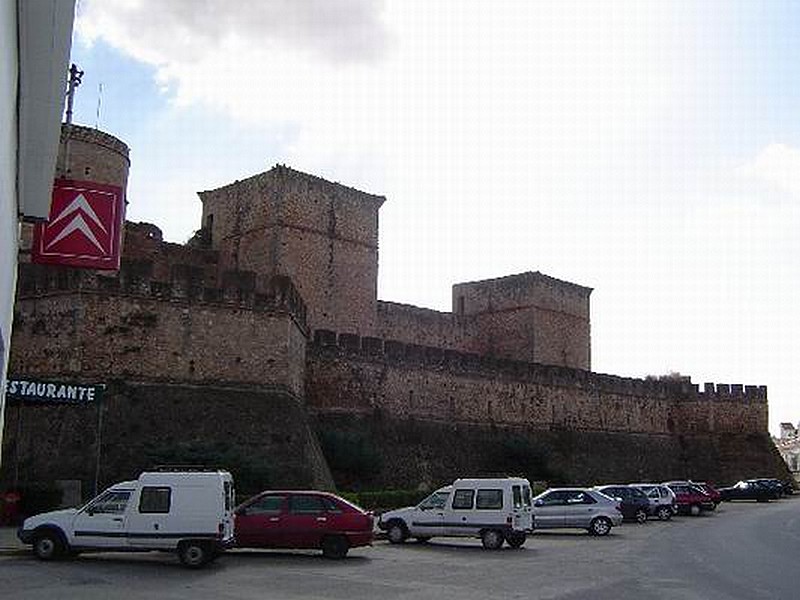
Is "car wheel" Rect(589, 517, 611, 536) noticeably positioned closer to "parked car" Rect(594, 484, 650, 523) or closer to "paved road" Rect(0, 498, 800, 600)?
"paved road" Rect(0, 498, 800, 600)

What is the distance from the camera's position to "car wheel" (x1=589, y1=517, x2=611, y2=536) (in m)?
24.3

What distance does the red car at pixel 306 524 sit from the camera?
17828mm

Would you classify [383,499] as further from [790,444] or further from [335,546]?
[790,444]

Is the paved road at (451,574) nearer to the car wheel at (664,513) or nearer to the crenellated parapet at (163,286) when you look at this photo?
the car wheel at (664,513)

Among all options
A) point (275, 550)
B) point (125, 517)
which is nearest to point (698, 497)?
point (275, 550)

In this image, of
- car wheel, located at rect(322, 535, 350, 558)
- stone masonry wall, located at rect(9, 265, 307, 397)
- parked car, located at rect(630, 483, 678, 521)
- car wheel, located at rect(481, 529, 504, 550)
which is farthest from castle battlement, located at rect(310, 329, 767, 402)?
car wheel, located at rect(322, 535, 350, 558)

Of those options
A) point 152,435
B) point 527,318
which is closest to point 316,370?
point 152,435

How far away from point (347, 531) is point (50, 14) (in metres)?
13.6

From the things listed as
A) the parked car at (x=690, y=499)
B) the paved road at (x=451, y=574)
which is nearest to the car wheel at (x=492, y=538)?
the paved road at (x=451, y=574)

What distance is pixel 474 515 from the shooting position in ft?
66.9

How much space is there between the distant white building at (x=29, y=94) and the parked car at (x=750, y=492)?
4215cm

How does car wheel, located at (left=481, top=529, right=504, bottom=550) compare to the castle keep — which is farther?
the castle keep

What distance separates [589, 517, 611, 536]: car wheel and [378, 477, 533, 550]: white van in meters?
4.32

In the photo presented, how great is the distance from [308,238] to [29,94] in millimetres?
33882
